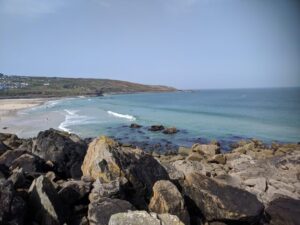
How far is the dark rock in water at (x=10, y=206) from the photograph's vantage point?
20.0 ft

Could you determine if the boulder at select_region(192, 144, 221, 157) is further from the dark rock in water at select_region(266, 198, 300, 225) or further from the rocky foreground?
the dark rock in water at select_region(266, 198, 300, 225)

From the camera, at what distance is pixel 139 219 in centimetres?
612

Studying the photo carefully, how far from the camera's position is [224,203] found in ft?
26.4

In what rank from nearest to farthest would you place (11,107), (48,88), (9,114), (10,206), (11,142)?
(10,206) → (11,142) → (9,114) → (11,107) → (48,88)

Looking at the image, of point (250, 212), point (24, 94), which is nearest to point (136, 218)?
point (250, 212)

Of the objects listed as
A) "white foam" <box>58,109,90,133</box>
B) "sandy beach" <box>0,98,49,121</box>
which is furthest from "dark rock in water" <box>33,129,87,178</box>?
"sandy beach" <box>0,98,49,121</box>

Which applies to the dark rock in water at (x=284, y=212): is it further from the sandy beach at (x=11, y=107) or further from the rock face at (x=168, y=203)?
the sandy beach at (x=11, y=107)

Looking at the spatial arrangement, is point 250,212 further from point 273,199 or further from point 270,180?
point 270,180

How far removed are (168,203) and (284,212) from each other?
13.4ft

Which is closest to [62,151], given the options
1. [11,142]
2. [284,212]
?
[284,212]

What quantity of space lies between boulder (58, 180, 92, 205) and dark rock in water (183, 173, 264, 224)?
2711 millimetres

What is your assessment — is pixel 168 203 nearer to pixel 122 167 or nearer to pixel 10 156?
pixel 122 167

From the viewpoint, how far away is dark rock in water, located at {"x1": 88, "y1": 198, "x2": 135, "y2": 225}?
6676mm

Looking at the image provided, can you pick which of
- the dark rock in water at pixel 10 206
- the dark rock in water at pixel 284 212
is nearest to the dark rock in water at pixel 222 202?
the dark rock in water at pixel 284 212
